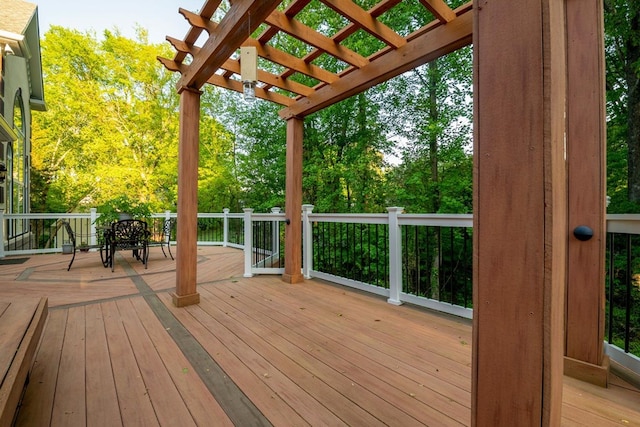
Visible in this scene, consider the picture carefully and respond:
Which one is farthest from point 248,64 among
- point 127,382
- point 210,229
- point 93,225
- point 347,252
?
point 210,229

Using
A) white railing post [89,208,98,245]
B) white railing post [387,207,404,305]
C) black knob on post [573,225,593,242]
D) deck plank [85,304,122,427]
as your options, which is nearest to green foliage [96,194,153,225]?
white railing post [89,208,98,245]

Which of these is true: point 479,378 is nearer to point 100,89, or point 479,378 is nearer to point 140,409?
point 140,409

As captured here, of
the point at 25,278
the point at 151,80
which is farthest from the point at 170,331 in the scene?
the point at 151,80

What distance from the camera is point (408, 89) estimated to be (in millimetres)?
7809

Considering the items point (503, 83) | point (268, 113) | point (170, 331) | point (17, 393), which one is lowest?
point (170, 331)

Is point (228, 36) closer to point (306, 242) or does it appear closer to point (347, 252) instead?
point (306, 242)

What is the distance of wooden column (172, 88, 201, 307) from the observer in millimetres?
3020

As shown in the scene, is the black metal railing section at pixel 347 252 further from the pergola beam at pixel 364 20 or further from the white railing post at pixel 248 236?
the pergola beam at pixel 364 20

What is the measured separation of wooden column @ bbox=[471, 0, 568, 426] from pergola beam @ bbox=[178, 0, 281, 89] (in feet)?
5.54

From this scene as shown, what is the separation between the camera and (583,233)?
159 centimetres

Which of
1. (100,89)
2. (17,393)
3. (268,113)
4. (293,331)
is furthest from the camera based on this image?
(100,89)

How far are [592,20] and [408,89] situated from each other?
6.73 m

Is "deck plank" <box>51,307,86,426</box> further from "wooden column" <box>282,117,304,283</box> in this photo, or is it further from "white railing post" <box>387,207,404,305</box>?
"white railing post" <box>387,207,404,305</box>

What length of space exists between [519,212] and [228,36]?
97.0 inches
